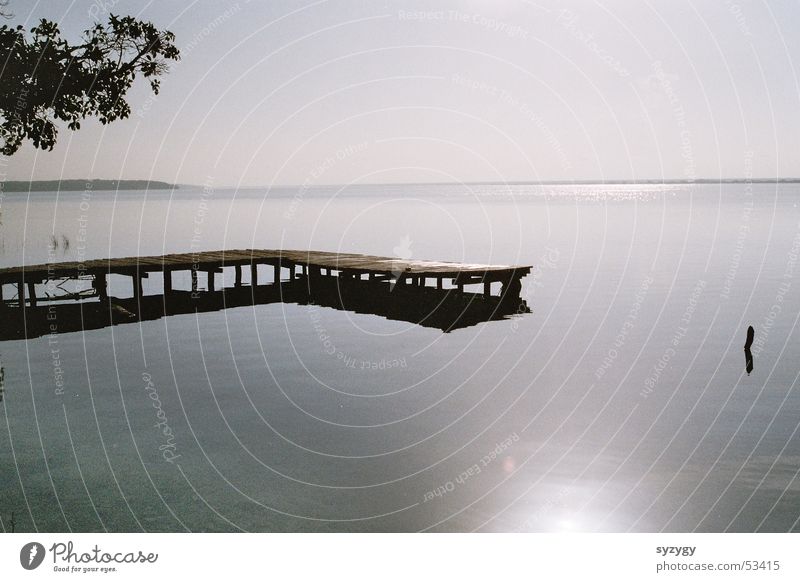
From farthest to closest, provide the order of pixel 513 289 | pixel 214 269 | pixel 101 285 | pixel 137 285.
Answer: pixel 214 269, pixel 513 289, pixel 137 285, pixel 101 285

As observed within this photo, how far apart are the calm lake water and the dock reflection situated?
3.66 feet

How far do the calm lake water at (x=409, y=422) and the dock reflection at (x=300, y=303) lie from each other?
112 centimetres

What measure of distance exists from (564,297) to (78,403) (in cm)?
2499

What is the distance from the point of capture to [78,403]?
64.2 ft

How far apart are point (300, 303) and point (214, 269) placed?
5.03 metres

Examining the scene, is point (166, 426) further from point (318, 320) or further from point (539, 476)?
point (318, 320)

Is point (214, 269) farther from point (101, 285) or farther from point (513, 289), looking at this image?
point (513, 289)

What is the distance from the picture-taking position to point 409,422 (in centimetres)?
1811

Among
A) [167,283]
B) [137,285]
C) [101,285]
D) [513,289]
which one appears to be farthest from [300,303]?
[513,289]

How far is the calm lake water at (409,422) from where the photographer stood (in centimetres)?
1327

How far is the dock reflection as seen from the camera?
1142 inches

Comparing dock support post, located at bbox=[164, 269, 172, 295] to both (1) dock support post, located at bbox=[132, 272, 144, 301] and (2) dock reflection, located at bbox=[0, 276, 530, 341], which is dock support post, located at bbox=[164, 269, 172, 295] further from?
(1) dock support post, located at bbox=[132, 272, 144, 301]

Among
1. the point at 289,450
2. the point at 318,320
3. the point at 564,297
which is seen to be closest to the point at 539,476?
the point at 289,450

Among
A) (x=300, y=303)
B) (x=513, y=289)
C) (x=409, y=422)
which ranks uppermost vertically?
(x=513, y=289)
